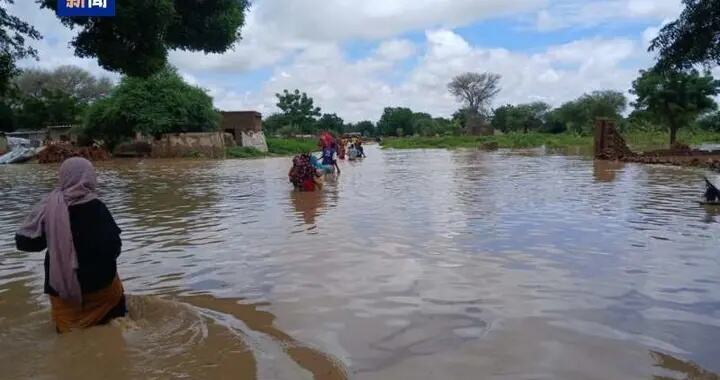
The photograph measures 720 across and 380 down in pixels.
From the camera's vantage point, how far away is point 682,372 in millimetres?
3822

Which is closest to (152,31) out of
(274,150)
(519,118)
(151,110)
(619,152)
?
(619,152)

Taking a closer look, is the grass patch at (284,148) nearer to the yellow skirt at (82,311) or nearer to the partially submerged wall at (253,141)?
the partially submerged wall at (253,141)

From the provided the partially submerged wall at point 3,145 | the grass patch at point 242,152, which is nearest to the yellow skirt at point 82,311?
the grass patch at point 242,152

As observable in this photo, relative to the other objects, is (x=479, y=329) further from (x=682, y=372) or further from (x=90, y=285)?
(x=90, y=285)

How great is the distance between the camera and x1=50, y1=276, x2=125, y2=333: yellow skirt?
14.9 ft

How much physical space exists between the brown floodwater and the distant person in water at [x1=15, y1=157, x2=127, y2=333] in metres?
0.20

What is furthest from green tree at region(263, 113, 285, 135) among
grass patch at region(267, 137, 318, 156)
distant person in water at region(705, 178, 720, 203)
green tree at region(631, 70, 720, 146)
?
distant person in water at region(705, 178, 720, 203)

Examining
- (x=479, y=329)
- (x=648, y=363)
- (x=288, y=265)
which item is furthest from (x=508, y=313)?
(x=288, y=265)

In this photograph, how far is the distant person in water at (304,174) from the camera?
48.4 ft

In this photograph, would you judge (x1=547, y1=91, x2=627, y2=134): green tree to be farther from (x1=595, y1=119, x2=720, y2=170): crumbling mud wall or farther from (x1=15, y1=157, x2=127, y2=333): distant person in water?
(x1=15, y1=157, x2=127, y2=333): distant person in water

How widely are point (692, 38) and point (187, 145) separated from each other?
34103mm

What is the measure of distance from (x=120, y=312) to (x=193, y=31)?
13132 mm

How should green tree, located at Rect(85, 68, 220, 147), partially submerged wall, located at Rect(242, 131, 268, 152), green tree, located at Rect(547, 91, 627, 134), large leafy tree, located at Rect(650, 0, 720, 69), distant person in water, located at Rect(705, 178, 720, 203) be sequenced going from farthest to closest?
green tree, located at Rect(547, 91, 627, 134)
partially submerged wall, located at Rect(242, 131, 268, 152)
green tree, located at Rect(85, 68, 220, 147)
distant person in water, located at Rect(705, 178, 720, 203)
large leafy tree, located at Rect(650, 0, 720, 69)

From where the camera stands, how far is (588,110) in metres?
71.2
